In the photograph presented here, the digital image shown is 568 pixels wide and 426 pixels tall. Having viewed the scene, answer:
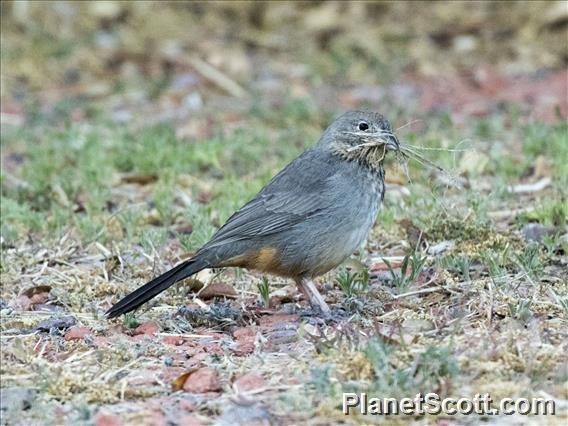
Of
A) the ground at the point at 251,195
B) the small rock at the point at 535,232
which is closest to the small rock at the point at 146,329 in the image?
the ground at the point at 251,195

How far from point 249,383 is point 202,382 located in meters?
0.20

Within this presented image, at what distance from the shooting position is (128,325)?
5.76 meters

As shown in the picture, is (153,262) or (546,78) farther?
(546,78)

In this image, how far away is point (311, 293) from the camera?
607 cm

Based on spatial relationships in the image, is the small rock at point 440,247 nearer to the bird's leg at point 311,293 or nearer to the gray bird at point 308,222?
the gray bird at point 308,222

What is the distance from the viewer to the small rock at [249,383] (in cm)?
469

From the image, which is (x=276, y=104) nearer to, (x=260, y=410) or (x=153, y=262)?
(x=153, y=262)

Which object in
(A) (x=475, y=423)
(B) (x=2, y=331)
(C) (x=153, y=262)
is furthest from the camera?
(C) (x=153, y=262)

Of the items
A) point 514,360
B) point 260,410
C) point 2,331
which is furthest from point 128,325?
point 514,360

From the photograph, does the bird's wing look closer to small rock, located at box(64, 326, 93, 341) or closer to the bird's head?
the bird's head

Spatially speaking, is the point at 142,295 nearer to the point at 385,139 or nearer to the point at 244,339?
the point at 244,339

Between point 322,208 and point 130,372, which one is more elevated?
point 322,208

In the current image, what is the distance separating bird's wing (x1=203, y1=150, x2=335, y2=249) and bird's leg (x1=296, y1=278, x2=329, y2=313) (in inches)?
12.5

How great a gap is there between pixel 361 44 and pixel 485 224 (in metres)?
5.40
